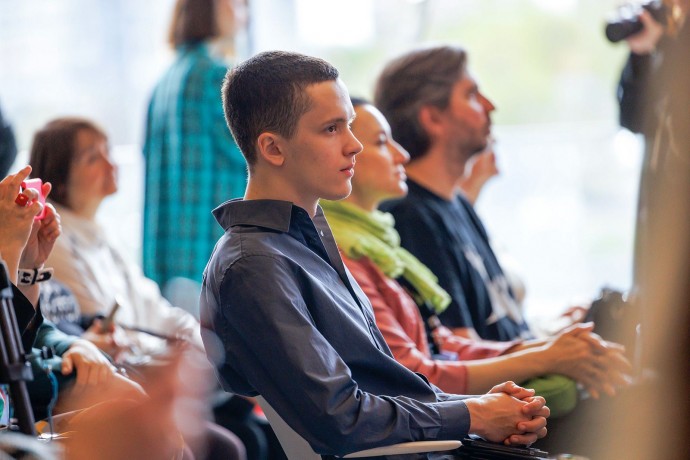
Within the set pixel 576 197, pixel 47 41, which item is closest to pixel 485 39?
pixel 576 197

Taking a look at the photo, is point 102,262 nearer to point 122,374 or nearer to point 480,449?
point 122,374

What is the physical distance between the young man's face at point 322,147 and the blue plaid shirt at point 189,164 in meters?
1.74

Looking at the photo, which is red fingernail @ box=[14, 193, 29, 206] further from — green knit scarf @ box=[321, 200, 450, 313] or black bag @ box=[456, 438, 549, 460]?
black bag @ box=[456, 438, 549, 460]

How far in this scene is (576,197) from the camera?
16.8ft

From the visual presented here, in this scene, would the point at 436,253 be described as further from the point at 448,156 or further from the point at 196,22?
the point at 196,22

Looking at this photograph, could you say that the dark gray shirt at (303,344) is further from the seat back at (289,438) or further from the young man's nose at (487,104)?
the young man's nose at (487,104)

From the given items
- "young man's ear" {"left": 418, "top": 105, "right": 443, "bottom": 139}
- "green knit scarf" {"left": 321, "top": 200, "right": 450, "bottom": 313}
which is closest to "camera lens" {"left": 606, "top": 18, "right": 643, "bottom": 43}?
"young man's ear" {"left": 418, "top": 105, "right": 443, "bottom": 139}

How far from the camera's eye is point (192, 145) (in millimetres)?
3486

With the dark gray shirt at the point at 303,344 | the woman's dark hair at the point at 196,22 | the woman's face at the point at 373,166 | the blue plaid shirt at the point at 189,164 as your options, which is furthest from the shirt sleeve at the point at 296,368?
the woman's dark hair at the point at 196,22

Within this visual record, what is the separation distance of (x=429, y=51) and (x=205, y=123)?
907 mm

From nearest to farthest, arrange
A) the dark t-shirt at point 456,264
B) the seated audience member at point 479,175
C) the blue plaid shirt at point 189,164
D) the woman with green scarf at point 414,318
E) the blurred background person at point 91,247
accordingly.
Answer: the woman with green scarf at point 414,318 < the dark t-shirt at point 456,264 < the blurred background person at point 91,247 < the seated audience member at point 479,175 < the blue plaid shirt at point 189,164

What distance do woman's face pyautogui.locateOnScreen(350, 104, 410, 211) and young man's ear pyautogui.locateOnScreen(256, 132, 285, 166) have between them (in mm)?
629

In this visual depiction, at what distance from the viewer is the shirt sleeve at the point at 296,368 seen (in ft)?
5.17

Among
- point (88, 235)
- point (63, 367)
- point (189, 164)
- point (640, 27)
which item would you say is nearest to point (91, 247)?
point (88, 235)
